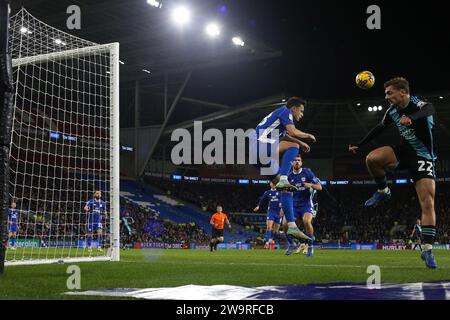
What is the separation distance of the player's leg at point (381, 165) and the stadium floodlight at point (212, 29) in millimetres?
26138

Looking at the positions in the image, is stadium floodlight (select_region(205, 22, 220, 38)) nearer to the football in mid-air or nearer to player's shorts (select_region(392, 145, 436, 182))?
the football in mid-air

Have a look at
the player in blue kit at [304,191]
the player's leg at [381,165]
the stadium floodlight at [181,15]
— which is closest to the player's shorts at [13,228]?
the player in blue kit at [304,191]

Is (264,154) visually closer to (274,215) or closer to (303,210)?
(303,210)

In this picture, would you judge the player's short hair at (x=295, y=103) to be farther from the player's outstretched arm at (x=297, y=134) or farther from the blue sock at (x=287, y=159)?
the blue sock at (x=287, y=159)

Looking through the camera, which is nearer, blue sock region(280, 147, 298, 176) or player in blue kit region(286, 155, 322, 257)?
blue sock region(280, 147, 298, 176)

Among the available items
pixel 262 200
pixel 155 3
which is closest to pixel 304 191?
pixel 262 200

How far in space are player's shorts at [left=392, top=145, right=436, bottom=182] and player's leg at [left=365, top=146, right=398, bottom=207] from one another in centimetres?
10

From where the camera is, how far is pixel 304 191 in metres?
14.7

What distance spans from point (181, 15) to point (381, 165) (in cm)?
2434

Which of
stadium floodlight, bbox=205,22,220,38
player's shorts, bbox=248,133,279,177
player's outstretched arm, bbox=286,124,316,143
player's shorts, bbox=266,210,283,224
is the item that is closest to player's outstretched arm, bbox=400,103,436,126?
player's outstretched arm, bbox=286,124,316,143

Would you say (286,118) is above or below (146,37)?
below

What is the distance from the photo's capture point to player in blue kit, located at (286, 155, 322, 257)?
14.1 meters

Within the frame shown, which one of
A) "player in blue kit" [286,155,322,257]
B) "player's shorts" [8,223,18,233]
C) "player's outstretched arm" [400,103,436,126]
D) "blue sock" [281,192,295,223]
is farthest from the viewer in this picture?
"player's shorts" [8,223,18,233]

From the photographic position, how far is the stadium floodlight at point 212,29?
32594mm
